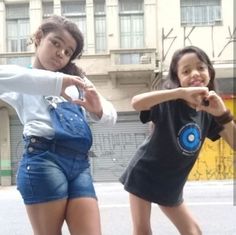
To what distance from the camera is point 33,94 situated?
1.90 metres

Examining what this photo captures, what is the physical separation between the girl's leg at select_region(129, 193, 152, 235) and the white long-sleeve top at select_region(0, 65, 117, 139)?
521 millimetres

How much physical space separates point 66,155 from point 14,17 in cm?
1513

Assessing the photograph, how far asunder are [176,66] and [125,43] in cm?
1377

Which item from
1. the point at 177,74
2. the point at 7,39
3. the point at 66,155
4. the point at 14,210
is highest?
the point at 7,39

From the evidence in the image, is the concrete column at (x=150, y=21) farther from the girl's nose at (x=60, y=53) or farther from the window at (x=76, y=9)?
the girl's nose at (x=60, y=53)

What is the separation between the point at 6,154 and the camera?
53.8ft

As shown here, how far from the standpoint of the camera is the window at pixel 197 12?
16.0 meters

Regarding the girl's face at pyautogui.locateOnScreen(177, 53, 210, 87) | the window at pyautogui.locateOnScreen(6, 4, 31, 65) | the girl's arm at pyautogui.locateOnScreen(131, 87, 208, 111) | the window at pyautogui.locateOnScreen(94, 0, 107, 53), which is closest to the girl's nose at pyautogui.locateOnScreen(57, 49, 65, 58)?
→ the girl's arm at pyautogui.locateOnScreen(131, 87, 208, 111)

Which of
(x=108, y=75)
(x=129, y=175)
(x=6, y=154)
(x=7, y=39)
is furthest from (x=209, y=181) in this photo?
(x=129, y=175)

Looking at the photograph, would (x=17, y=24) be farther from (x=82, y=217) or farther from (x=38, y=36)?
(x=82, y=217)

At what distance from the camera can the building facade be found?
15.6 metres

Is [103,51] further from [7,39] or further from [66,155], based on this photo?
[66,155]

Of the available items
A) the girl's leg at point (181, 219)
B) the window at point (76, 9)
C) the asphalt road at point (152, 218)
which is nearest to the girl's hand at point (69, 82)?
the girl's leg at point (181, 219)

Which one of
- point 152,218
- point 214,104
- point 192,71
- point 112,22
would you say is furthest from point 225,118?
point 112,22
